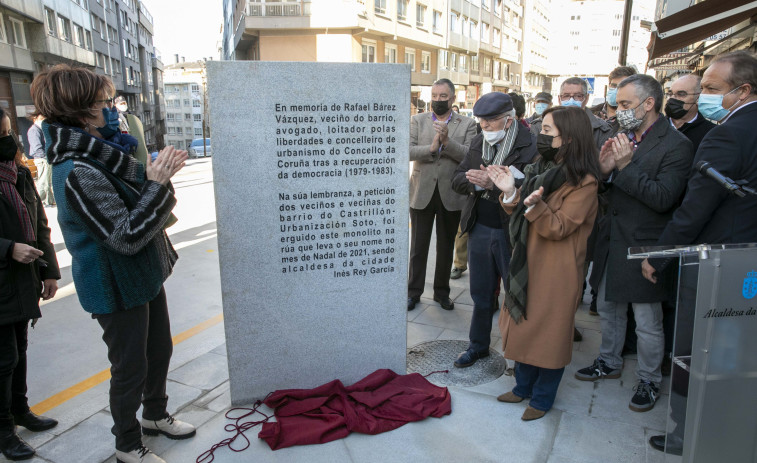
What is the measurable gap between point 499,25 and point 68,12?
41003mm

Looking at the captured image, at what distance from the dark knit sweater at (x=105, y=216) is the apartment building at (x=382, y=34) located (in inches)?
632

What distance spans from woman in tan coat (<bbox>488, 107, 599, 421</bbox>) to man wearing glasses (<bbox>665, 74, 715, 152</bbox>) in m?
1.49

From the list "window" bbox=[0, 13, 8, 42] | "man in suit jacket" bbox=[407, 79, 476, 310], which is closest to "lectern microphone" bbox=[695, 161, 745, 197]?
"man in suit jacket" bbox=[407, 79, 476, 310]

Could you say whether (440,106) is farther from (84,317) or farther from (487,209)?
(84,317)

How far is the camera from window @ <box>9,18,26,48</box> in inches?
1009

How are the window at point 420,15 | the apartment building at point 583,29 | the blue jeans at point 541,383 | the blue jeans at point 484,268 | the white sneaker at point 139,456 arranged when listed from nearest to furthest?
1. the white sneaker at point 139,456
2. the blue jeans at point 541,383
3. the blue jeans at point 484,268
4. the window at point 420,15
5. the apartment building at point 583,29

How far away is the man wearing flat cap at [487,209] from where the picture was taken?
353cm

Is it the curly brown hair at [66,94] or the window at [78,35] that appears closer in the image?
the curly brown hair at [66,94]

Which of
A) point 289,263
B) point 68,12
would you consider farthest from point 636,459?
point 68,12

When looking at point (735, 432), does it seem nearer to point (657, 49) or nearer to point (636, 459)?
point (636, 459)

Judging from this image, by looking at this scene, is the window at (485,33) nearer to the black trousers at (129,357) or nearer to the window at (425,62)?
the window at (425,62)

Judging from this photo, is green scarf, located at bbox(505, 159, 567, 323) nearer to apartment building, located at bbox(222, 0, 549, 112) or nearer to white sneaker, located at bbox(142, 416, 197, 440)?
white sneaker, located at bbox(142, 416, 197, 440)

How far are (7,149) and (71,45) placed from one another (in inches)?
1511

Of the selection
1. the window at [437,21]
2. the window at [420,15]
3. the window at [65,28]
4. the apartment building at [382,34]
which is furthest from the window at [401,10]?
the window at [65,28]
